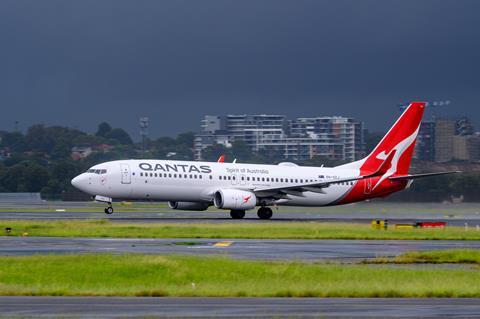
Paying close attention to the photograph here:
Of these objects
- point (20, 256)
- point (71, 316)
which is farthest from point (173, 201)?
point (71, 316)

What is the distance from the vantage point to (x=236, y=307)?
81.0 ft

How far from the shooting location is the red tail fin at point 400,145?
76062 mm

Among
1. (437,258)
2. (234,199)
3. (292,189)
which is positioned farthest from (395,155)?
(437,258)

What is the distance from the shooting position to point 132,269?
106ft

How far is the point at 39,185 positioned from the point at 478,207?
81206 millimetres

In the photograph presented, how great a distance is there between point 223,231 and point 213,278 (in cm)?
2291

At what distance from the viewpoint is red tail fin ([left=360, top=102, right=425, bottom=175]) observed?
76.1m

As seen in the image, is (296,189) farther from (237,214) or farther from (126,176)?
(126,176)

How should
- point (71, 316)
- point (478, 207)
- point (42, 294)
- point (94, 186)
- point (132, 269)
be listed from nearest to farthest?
point (71, 316) < point (42, 294) < point (132, 269) < point (94, 186) < point (478, 207)

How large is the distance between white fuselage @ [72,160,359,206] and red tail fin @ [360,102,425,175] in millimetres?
6089

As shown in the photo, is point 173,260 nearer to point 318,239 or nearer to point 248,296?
point 248,296

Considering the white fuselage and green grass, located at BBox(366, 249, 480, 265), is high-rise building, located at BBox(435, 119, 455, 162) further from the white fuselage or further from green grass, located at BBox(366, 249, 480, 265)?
green grass, located at BBox(366, 249, 480, 265)

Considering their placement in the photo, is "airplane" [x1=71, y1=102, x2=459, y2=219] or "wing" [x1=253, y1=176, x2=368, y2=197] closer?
"airplane" [x1=71, y1=102, x2=459, y2=219]

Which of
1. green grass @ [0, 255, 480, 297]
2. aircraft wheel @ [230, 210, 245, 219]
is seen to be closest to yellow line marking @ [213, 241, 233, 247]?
green grass @ [0, 255, 480, 297]
